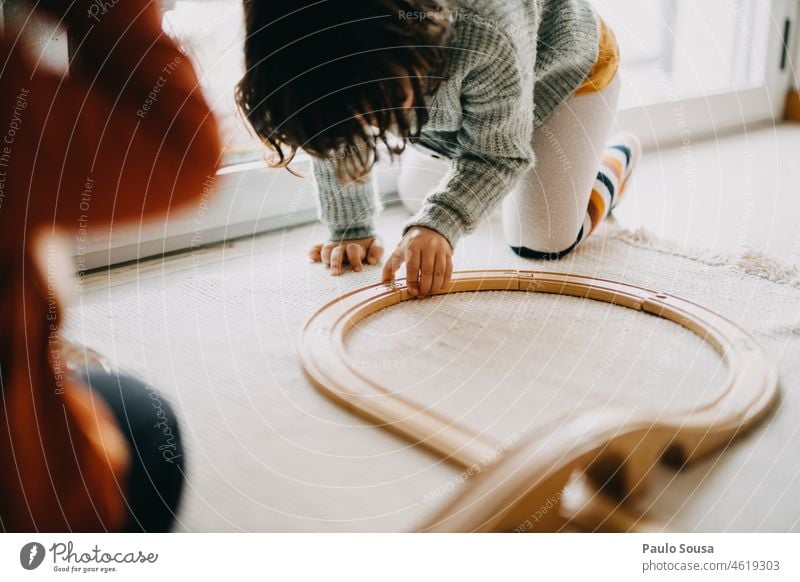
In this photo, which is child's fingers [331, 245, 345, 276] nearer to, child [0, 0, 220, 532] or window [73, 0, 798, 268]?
window [73, 0, 798, 268]

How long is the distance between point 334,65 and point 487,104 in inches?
6.9

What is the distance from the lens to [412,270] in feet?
1.89

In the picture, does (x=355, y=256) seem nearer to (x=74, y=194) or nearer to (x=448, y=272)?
(x=448, y=272)

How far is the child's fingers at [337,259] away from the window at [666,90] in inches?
4.4

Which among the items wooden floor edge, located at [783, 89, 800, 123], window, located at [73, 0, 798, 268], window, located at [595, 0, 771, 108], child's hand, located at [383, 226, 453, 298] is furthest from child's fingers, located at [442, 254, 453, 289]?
wooden floor edge, located at [783, 89, 800, 123]

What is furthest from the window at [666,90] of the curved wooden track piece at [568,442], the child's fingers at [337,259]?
the curved wooden track piece at [568,442]

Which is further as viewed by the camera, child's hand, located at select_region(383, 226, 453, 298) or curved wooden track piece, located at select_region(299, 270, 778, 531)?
child's hand, located at select_region(383, 226, 453, 298)

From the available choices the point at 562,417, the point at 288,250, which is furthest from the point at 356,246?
the point at 562,417

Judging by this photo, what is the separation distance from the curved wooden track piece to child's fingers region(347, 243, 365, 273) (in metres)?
0.14

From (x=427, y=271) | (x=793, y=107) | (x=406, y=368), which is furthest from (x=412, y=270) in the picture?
(x=793, y=107)

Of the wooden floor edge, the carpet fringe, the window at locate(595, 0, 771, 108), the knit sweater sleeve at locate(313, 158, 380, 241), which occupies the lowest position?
the carpet fringe

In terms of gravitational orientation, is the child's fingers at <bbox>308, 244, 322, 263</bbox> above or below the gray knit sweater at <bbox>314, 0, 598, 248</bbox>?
below

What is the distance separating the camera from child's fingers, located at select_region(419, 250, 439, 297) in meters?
0.57

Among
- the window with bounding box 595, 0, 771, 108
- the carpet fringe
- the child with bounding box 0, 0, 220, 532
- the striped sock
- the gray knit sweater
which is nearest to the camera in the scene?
the child with bounding box 0, 0, 220, 532
